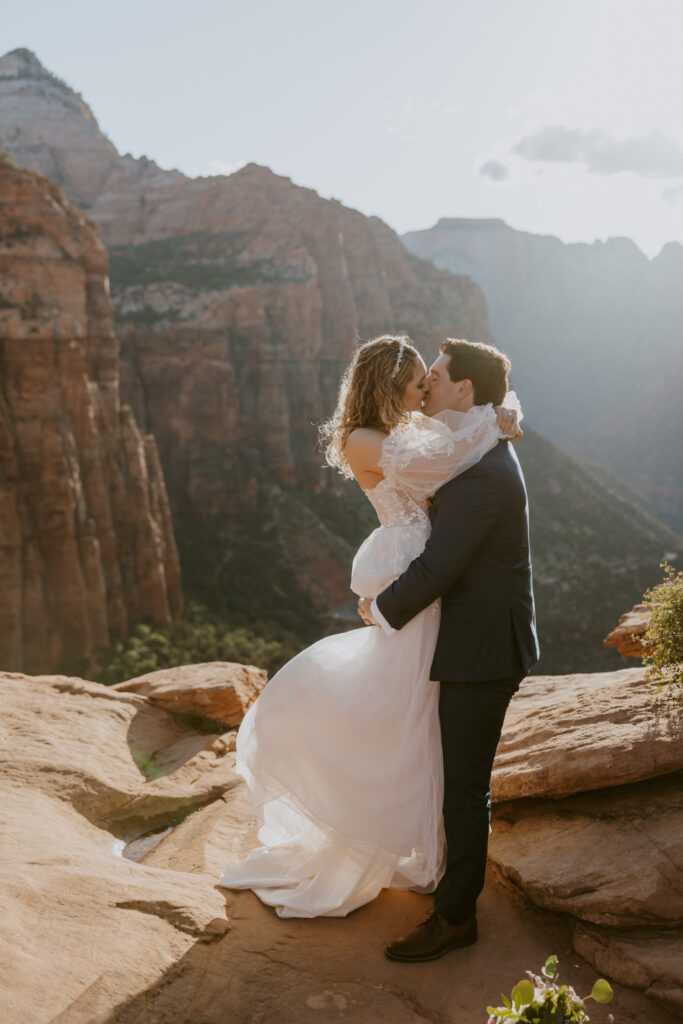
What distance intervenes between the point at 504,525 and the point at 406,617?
66 centimetres

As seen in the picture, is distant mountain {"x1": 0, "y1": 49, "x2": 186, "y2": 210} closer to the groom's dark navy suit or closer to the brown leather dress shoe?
the groom's dark navy suit

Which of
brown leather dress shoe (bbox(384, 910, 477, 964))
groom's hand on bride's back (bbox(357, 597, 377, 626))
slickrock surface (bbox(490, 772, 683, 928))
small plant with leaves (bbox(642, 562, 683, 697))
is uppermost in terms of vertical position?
groom's hand on bride's back (bbox(357, 597, 377, 626))

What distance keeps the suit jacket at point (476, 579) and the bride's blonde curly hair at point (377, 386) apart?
0.49m

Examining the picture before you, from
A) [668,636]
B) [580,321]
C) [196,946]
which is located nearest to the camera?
[196,946]

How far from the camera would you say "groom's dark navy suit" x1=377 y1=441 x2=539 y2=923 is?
3562 millimetres

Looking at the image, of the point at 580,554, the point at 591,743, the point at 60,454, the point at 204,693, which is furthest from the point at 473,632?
the point at 580,554

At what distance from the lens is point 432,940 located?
361 centimetres

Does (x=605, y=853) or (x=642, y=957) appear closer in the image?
(x=642, y=957)

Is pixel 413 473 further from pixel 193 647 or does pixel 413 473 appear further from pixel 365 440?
pixel 193 647

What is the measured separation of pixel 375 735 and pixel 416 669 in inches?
16.4

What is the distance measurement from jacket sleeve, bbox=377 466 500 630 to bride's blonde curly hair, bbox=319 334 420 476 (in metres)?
0.50

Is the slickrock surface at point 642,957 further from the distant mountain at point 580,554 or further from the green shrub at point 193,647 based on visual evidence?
the distant mountain at point 580,554

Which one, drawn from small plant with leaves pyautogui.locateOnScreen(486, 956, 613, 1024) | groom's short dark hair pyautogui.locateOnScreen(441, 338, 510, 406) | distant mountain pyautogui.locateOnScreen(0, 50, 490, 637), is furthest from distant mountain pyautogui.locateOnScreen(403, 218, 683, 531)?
small plant with leaves pyautogui.locateOnScreen(486, 956, 613, 1024)

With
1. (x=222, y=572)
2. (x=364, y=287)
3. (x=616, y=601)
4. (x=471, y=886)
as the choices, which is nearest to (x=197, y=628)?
(x=222, y=572)
